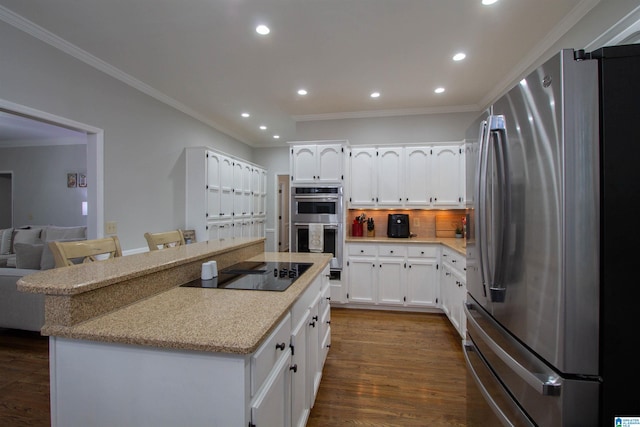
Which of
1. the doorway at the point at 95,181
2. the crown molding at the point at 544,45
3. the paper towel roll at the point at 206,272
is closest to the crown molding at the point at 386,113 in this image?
the crown molding at the point at 544,45

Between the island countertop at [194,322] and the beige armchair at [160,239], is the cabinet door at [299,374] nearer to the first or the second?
the island countertop at [194,322]

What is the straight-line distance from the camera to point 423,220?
4223mm

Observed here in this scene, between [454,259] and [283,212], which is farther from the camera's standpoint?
[283,212]

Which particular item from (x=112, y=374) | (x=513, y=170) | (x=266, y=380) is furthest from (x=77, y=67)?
(x=513, y=170)

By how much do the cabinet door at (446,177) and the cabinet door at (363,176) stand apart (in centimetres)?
83

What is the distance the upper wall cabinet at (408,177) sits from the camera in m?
3.87

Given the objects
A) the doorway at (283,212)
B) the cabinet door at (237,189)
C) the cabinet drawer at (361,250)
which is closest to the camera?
the cabinet drawer at (361,250)

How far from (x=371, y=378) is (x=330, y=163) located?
2650 millimetres

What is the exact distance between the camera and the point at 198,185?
4180mm

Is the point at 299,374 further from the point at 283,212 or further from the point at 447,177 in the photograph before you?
the point at 283,212

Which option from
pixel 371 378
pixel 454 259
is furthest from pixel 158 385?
pixel 454 259

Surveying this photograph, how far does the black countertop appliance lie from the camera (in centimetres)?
400

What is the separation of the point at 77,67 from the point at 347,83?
2.74 meters

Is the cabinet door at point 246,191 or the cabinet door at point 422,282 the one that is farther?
the cabinet door at point 246,191
